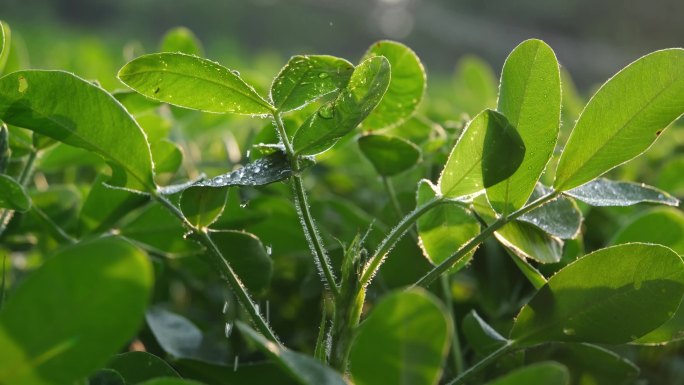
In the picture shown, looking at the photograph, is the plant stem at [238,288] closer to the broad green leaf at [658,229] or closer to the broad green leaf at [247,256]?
the broad green leaf at [247,256]

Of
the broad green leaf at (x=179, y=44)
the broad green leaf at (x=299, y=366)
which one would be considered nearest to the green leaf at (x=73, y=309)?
the broad green leaf at (x=299, y=366)

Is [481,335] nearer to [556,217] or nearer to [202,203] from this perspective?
[556,217]

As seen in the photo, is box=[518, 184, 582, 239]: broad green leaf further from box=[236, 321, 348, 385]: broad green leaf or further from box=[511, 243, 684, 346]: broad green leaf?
box=[236, 321, 348, 385]: broad green leaf

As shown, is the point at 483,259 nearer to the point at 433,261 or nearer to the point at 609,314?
the point at 433,261

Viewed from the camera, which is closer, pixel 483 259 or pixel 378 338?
pixel 378 338

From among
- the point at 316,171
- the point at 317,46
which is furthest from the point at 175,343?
the point at 317,46

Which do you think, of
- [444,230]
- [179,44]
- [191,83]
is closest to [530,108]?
[444,230]
